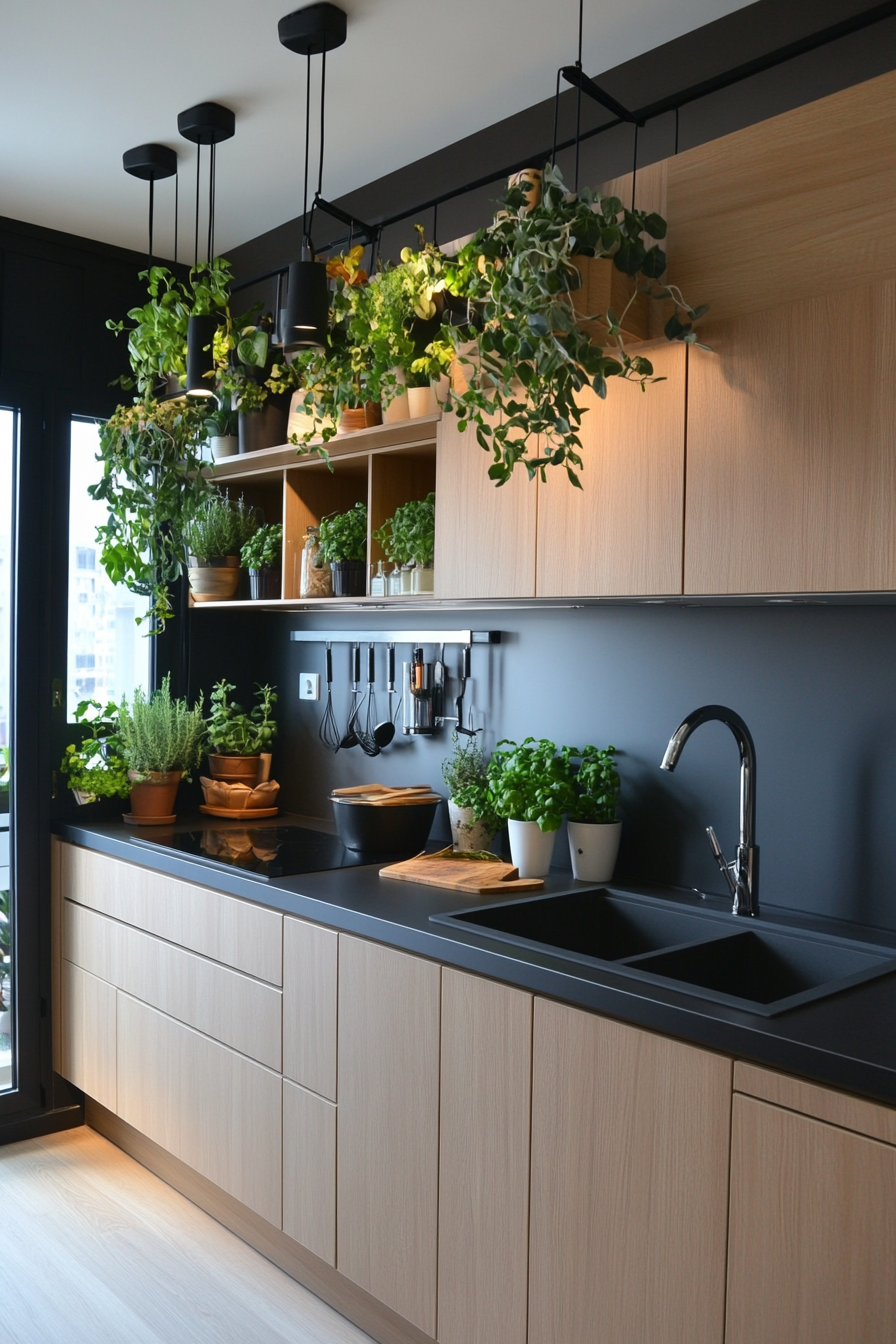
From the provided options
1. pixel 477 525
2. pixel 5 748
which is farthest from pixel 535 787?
pixel 5 748

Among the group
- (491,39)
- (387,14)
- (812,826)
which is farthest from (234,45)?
(812,826)

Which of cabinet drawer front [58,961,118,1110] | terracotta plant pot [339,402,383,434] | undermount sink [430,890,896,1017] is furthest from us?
cabinet drawer front [58,961,118,1110]

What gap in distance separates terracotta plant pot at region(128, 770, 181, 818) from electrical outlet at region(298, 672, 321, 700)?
1.52 feet

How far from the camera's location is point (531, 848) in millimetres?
2537

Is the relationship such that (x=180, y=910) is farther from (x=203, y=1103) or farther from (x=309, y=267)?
(x=309, y=267)

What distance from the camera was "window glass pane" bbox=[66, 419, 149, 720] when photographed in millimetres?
3438

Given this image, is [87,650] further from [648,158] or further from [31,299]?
[648,158]

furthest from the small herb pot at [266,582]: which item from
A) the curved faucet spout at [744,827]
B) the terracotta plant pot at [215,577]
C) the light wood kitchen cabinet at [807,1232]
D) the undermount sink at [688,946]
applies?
the light wood kitchen cabinet at [807,1232]

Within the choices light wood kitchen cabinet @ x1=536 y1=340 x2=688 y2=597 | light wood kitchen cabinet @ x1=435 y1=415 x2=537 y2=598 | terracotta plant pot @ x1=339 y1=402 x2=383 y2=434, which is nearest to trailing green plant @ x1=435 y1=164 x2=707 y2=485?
light wood kitchen cabinet @ x1=536 y1=340 x2=688 y2=597

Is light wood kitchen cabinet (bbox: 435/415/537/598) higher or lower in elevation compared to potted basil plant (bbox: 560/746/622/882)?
higher

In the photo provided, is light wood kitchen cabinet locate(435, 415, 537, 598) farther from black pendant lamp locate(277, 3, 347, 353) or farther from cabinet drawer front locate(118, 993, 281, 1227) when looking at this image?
cabinet drawer front locate(118, 993, 281, 1227)

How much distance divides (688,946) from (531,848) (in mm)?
599

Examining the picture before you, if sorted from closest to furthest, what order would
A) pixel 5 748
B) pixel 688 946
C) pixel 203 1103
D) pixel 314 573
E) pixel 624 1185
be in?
pixel 624 1185 → pixel 688 946 → pixel 203 1103 → pixel 314 573 → pixel 5 748

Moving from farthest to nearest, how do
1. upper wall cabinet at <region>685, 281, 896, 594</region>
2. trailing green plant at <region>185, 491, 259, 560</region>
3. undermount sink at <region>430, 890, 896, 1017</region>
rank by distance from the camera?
trailing green plant at <region>185, 491, 259, 560</region>
undermount sink at <region>430, 890, 896, 1017</region>
upper wall cabinet at <region>685, 281, 896, 594</region>
